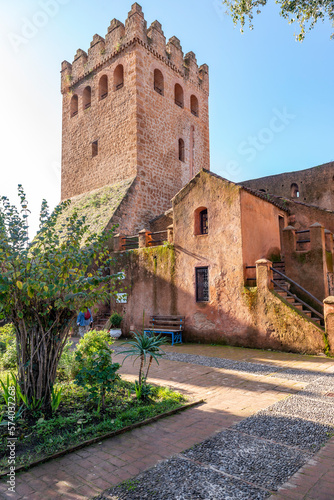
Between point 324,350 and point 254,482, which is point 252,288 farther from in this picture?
point 254,482

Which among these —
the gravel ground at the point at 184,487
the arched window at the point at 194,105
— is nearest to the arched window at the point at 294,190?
the arched window at the point at 194,105

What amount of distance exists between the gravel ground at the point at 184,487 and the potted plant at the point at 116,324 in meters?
10.6

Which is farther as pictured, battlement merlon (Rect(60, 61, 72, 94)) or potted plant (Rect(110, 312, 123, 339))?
battlement merlon (Rect(60, 61, 72, 94))

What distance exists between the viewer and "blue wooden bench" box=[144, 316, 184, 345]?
39.5 feet

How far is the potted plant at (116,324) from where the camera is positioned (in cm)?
1362

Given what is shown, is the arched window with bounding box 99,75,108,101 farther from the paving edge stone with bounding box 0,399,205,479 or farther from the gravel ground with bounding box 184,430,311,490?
the gravel ground with bounding box 184,430,311,490

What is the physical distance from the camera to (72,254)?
4672mm

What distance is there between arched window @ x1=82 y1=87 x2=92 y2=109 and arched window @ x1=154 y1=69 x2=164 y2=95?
190 inches

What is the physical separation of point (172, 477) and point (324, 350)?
698 cm

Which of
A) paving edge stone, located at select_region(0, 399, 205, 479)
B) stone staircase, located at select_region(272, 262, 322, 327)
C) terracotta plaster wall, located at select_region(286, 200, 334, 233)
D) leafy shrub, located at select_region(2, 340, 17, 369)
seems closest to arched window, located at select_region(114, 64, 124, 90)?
terracotta plaster wall, located at select_region(286, 200, 334, 233)

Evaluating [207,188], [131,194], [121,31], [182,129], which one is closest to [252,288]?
[207,188]

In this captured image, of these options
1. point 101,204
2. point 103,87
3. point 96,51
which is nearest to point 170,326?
point 101,204

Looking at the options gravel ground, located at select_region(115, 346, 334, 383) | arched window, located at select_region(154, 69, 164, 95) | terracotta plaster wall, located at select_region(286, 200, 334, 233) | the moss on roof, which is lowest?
gravel ground, located at select_region(115, 346, 334, 383)

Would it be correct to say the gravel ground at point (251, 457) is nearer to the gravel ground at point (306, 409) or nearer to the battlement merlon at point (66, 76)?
the gravel ground at point (306, 409)
